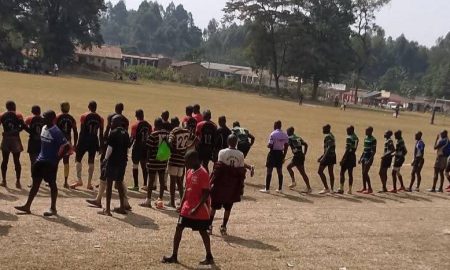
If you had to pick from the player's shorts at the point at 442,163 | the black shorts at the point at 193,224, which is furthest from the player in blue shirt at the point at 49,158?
the player's shorts at the point at 442,163

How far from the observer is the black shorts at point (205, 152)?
39.8 feet

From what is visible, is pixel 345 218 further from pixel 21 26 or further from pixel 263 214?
pixel 21 26

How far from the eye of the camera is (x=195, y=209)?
740 cm

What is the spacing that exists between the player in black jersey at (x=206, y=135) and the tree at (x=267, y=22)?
68.5 metres

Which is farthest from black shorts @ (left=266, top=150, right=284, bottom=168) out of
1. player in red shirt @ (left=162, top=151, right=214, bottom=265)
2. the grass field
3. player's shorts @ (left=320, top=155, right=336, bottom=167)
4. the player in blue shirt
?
player in red shirt @ (left=162, top=151, right=214, bottom=265)

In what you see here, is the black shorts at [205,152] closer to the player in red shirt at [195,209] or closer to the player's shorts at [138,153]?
the player's shorts at [138,153]

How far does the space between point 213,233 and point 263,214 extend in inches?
82.3

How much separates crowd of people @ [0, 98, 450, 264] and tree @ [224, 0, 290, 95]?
214ft

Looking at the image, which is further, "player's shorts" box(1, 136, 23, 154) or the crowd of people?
"player's shorts" box(1, 136, 23, 154)

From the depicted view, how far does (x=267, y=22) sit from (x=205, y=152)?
69.4 meters

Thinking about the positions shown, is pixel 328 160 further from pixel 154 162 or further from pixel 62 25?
pixel 62 25

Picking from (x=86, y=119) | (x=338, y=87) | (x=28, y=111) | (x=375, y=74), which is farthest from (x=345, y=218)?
(x=375, y=74)

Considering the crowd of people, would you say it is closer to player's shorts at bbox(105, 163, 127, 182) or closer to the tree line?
player's shorts at bbox(105, 163, 127, 182)

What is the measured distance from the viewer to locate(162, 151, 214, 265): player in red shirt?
7.41 metres
